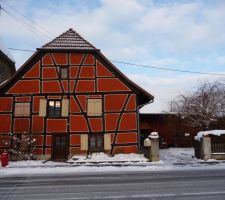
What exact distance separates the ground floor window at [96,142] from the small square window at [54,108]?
3.08 metres

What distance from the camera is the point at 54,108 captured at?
2598cm

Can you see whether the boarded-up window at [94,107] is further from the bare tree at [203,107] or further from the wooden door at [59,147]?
the bare tree at [203,107]

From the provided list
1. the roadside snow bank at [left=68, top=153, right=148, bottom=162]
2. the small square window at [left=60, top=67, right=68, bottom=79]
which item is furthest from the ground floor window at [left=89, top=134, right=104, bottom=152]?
the small square window at [left=60, top=67, right=68, bottom=79]

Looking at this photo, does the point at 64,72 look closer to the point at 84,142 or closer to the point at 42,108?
the point at 42,108

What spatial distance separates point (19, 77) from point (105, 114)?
282 inches

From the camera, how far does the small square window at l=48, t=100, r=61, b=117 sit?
25.9 m

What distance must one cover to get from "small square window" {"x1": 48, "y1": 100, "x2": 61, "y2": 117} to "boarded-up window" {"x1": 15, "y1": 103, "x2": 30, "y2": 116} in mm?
1640

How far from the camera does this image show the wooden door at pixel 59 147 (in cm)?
2545

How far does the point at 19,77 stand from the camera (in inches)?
1032

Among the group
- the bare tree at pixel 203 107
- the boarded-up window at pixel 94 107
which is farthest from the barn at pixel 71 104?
the bare tree at pixel 203 107

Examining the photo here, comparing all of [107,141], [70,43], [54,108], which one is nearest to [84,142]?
[107,141]

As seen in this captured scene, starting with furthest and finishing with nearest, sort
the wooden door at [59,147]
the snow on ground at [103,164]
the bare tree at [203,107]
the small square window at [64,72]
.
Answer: the bare tree at [203,107] → the small square window at [64,72] → the wooden door at [59,147] → the snow on ground at [103,164]

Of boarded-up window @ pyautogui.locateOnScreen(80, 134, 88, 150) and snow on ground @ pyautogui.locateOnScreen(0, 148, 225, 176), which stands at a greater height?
boarded-up window @ pyautogui.locateOnScreen(80, 134, 88, 150)

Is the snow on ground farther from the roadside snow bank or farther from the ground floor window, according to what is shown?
the ground floor window
